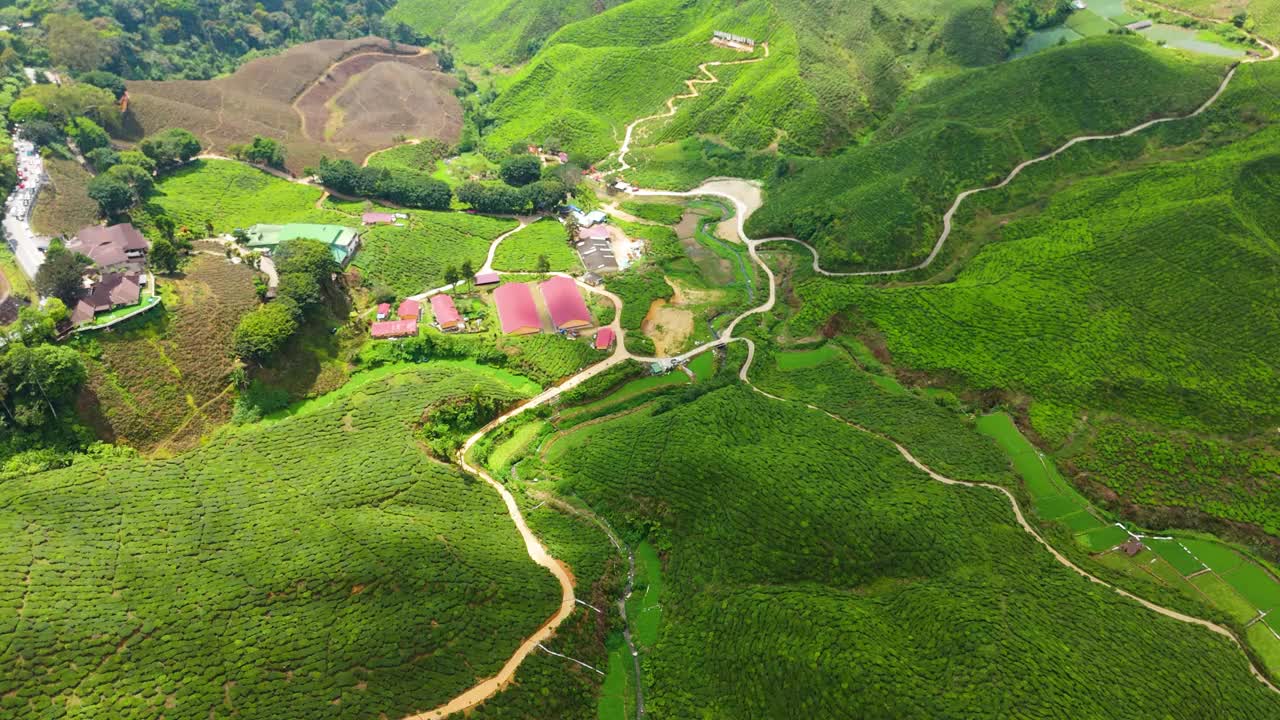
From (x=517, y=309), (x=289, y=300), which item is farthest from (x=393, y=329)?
(x=517, y=309)

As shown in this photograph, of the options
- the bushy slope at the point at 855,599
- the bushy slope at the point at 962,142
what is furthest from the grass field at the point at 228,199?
the bushy slope at the point at 962,142

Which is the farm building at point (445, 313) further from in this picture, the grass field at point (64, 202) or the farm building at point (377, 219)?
the grass field at point (64, 202)

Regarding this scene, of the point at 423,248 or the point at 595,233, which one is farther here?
the point at 595,233

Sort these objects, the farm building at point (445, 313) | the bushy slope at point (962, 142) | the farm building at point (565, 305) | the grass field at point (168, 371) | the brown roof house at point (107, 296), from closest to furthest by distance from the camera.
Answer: the grass field at point (168, 371)
the brown roof house at point (107, 296)
the farm building at point (445, 313)
the farm building at point (565, 305)
the bushy slope at point (962, 142)

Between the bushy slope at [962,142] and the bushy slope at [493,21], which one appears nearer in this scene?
the bushy slope at [962,142]

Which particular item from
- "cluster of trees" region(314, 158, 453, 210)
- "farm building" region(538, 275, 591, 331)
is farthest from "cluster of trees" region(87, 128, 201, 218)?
"farm building" region(538, 275, 591, 331)

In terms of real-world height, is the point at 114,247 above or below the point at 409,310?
above

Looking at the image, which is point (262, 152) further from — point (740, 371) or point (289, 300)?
point (740, 371)
